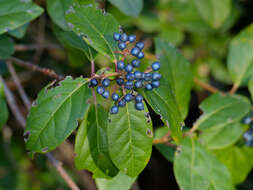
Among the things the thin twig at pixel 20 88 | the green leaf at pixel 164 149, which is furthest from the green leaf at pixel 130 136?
the thin twig at pixel 20 88

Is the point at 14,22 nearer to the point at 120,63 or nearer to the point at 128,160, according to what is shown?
the point at 120,63

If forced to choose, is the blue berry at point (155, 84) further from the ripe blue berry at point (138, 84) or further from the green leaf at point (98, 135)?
the green leaf at point (98, 135)

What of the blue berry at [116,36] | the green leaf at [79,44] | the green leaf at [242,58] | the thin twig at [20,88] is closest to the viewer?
the blue berry at [116,36]

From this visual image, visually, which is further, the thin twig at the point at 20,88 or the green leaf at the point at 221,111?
the thin twig at the point at 20,88

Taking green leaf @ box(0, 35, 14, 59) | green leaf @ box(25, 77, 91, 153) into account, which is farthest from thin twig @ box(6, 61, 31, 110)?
green leaf @ box(25, 77, 91, 153)

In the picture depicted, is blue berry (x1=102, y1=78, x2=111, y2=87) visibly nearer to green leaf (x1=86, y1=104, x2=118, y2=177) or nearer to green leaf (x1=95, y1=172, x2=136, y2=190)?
green leaf (x1=86, y1=104, x2=118, y2=177)

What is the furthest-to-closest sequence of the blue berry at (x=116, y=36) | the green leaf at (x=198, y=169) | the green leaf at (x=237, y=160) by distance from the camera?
the green leaf at (x=237, y=160) < the green leaf at (x=198, y=169) < the blue berry at (x=116, y=36)
